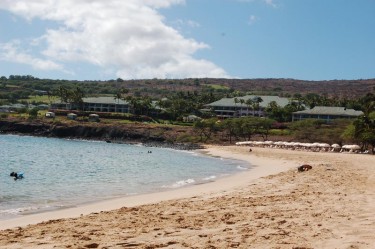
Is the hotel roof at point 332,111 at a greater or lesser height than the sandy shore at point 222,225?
greater

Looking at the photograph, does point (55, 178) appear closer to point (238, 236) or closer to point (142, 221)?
point (142, 221)

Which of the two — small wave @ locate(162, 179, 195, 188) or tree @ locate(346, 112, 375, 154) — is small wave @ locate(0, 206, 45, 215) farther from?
tree @ locate(346, 112, 375, 154)

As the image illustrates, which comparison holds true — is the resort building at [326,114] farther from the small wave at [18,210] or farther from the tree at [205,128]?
the small wave at [18,210]

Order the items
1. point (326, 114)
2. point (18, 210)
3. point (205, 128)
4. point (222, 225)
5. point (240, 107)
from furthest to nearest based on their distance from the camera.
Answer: point (240, 107) < point (326, 114) < point (205, 128) < point (18, 210) < point (222, 225)

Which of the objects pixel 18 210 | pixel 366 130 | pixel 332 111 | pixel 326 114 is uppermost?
pixel 332 111

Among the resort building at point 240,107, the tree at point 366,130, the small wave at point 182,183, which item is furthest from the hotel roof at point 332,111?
the small wave at point 182,183

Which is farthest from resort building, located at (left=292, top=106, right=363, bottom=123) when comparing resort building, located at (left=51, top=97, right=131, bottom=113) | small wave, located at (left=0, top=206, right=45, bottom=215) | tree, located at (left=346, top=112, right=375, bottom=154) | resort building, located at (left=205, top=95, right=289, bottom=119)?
small wave, located at (left=0, top=206, right=45, bottom=215)

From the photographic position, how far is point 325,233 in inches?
401

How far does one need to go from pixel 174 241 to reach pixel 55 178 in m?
24.6

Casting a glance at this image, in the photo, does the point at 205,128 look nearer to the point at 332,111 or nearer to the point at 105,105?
the point at 332,111

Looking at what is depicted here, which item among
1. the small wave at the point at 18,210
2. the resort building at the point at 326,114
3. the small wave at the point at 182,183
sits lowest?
the small wave at the point at 182,183

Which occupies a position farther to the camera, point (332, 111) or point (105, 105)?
point (105, 105)

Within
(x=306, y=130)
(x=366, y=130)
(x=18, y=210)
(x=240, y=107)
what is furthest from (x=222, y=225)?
(x=240, y=107)

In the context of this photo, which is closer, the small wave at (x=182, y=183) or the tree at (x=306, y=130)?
the small wave at (x=182, y=183)
